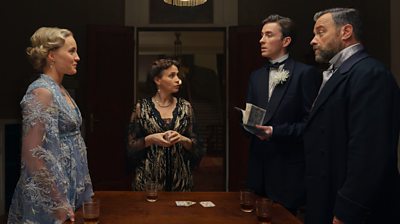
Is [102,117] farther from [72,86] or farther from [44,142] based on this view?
[44,142]

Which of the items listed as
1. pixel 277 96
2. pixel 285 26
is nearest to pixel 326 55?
pixel 277 96

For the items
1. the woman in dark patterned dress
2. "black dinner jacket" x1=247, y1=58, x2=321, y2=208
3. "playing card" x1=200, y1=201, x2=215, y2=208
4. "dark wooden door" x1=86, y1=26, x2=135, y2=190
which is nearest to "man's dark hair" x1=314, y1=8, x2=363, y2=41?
"black dinner jacket" x1=247, y1=58, x2=321, y2=208

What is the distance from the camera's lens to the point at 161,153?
9.86 ft

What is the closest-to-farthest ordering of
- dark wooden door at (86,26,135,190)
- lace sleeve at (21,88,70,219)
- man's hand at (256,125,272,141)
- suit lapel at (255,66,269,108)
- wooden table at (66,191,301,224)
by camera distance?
1. wooden table at (66,191,301,224)
2. lace sleeve at (21,88,70,219)
3. man's hand at (256,125,272,141)
4. suit lapel at (255,66,269,108)
5. dark wooden door at (86,26,135,190)

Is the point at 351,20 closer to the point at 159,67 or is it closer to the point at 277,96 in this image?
the point at 277,96

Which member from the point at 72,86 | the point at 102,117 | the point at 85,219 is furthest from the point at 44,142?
the point at 72,86

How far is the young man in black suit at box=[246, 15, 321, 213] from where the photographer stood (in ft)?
8.40

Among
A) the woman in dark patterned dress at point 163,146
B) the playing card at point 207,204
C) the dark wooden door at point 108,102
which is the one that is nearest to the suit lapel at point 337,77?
the playing card at point 207,204

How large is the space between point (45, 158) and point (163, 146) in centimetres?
106

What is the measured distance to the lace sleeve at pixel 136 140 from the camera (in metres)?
2.98

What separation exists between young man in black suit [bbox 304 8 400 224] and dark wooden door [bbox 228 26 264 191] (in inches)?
160

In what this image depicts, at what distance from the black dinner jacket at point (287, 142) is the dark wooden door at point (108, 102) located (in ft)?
12.1

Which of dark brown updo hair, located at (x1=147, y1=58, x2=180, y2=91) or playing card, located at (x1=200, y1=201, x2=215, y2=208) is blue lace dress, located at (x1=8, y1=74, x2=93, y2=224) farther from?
dark brown updo hair, located at (x1=147, y1=58, x2=180, y2=91)

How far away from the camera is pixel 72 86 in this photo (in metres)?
6.49
